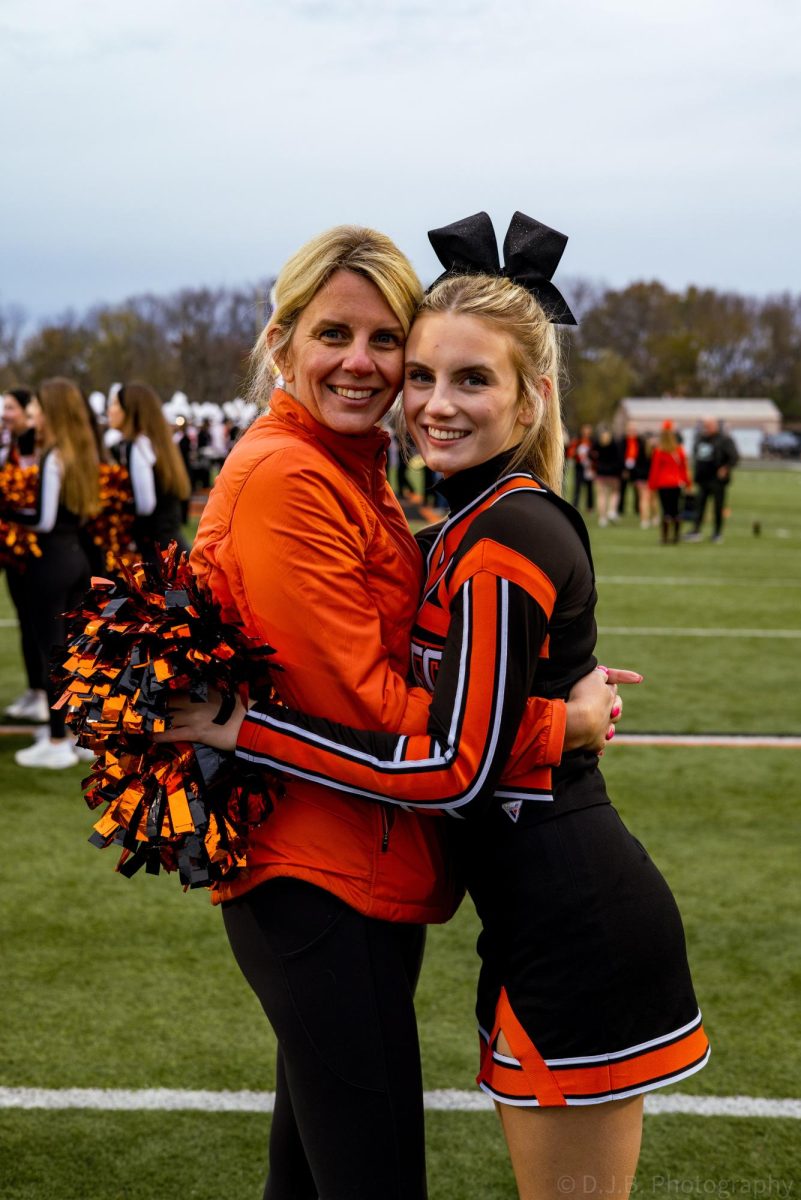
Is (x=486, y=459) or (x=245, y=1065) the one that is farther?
(x=245, y=1065)

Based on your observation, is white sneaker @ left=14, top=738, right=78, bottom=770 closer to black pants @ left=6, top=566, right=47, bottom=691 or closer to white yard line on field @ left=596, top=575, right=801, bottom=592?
black pants @ left=6, top=566, right=47, bottom=691

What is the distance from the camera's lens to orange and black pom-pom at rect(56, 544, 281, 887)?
1802mm

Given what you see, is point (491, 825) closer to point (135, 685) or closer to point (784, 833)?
point (135, 685)

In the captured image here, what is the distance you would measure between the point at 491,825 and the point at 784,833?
12.6ft

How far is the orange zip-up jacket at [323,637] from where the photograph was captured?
5.84 ft

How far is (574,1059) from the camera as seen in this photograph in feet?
5.86

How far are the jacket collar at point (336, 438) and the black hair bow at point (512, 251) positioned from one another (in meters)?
0.28

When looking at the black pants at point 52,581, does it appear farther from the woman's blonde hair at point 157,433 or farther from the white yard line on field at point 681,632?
the white yard line on field at point 681,632

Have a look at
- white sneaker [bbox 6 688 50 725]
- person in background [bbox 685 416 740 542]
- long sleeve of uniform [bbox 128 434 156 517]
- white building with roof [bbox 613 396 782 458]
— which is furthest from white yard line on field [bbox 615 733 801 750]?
white building with roof [bbox 613 396 782 458]

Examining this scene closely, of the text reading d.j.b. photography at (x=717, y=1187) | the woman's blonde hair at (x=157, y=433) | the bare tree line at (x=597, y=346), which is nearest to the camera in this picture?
the text reading d.j.b. photography at (x=717, y=1187)

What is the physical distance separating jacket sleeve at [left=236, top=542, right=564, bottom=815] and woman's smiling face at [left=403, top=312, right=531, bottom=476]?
Answer: 25 cm

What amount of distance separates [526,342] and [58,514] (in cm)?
477

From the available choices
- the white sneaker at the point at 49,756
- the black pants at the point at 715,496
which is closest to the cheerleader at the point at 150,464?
the white sneaker at the point at 49,756

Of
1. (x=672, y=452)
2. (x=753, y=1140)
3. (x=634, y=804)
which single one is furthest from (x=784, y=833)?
(x=672, y=452)
